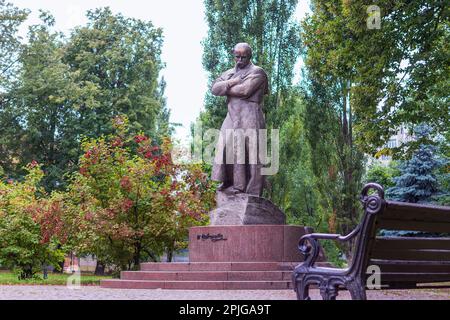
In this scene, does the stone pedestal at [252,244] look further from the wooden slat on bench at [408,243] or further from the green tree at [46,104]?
the green tree at [46,104]

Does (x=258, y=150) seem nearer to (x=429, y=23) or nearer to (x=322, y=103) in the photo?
(x=429, y=23)

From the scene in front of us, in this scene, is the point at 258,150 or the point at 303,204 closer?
the point at 258,150

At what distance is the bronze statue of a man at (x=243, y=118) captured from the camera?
44.7 ft

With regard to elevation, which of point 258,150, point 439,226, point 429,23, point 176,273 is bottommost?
point 176,273

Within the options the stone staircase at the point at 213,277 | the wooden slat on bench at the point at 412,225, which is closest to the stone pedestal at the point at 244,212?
the stone staircase at the point at 213,277

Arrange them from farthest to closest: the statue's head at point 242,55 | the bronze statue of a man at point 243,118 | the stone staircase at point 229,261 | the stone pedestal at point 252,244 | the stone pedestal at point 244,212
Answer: the statue's head at point 242,55, the bronze statue of a man at point 243,118, the stone pedestal at point 244,212, the stone pedestal at point 252,244, the stone staircase at point 229,261

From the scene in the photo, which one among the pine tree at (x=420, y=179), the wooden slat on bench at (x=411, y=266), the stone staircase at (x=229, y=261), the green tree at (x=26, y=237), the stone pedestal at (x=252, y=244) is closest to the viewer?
the wooden slat on bench at (x=411, y=266)

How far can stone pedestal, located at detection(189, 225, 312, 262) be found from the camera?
41.5ft

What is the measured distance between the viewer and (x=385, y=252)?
6.38 m

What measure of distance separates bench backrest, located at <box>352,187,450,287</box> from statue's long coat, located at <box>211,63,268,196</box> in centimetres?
667

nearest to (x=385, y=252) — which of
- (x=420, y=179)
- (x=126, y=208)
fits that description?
(x=126, y=208)
